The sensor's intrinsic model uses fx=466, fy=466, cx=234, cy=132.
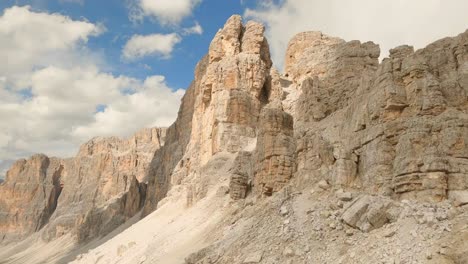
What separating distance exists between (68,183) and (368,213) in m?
138

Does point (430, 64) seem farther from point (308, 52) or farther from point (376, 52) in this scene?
point (308, 52)

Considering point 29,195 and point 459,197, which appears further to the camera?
point 29,195

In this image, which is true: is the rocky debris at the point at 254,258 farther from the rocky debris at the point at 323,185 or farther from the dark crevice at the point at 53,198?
the dark crevice at the point at 53,198

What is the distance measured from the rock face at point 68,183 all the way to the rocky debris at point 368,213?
10291 cm

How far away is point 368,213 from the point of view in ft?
60.6

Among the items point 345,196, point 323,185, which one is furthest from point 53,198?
point 345,196

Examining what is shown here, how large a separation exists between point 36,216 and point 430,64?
135 m

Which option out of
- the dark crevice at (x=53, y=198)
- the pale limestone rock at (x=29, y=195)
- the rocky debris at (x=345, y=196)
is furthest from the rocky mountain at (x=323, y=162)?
the pale limestone rock at (x=29, y=195)

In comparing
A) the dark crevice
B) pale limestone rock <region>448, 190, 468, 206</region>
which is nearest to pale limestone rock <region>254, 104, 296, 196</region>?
pale limestone rock <region>448, 190, 468, 206</region>

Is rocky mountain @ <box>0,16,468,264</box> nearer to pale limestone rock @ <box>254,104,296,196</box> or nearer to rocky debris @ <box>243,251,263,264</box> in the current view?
pale limestone rock @ <box>254,104,296,196</box>

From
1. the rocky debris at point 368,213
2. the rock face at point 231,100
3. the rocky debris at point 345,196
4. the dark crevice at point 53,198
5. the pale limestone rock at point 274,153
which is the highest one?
the rock face at point 231,100

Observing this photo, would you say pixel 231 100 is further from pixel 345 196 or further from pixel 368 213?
pixel 368 213

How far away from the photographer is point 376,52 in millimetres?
38344

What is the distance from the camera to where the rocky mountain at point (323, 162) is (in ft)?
59.4
